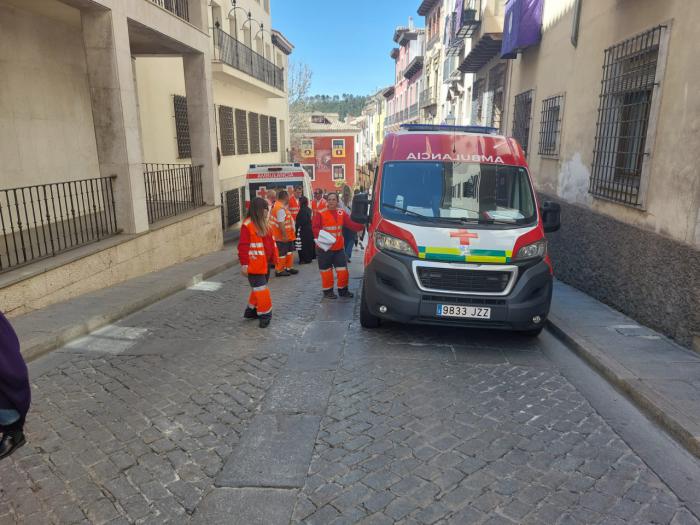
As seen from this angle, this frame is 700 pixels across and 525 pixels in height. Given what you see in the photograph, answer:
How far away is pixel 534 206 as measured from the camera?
5.93 metres

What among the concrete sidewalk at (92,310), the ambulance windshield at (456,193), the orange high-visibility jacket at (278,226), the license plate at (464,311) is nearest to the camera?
the license plate at (464,311)

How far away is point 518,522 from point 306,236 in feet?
31.6

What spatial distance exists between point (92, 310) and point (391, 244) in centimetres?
408

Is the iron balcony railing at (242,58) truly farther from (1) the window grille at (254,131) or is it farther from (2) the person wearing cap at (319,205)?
(2) the person wearing cap at (319,205)

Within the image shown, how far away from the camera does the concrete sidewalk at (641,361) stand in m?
3.91

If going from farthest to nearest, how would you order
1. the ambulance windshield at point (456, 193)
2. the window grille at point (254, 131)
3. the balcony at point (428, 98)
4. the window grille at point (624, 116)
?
the balcony at point (428, 98), the window grille at point (254, 131), the window grille at point (624, 116), the ambulance windshield at point (456, 193)

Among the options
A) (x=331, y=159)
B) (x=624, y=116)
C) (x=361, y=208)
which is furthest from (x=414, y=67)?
(x=361, y=208)

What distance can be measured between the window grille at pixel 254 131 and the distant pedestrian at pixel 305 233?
1224 cm

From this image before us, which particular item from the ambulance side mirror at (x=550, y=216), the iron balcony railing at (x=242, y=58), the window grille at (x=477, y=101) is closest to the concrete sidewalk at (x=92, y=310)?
the ambulance side mirror at (x=550, y=216)

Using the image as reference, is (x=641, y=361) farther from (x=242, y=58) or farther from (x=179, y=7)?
(x=242, y=58)

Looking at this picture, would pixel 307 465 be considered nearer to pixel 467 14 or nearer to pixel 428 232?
pixel 428 232

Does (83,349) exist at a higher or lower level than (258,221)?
lower

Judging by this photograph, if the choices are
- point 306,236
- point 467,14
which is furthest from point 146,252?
point 467,14

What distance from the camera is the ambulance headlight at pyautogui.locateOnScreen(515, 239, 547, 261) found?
539 cm
